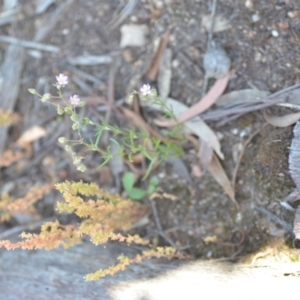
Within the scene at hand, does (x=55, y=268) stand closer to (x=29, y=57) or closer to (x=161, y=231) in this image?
(x=161, y=231)

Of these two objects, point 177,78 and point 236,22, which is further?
point 177,78

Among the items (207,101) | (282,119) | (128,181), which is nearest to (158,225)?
(128,181)

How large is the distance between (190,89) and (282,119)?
525 millimetres

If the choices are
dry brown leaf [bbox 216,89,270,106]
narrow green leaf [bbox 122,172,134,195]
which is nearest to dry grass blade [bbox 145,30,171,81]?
dry brown leaf [bbox 216,89,270,106]

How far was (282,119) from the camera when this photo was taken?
1.90 metres

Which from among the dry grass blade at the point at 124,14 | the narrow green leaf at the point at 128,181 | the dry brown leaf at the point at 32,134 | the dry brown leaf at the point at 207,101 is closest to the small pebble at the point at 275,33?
the dry brown leaf at the point at 207,101

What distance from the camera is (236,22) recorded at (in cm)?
212

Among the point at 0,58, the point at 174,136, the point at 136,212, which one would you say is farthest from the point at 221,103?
the point at 0,58

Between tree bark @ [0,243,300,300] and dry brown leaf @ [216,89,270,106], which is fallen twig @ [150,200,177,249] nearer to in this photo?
tree bark @ [0,243,300,300]

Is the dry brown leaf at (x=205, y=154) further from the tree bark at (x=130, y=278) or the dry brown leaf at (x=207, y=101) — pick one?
the tree bark at (x=130, y=278)

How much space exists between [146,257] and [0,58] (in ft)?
4.92

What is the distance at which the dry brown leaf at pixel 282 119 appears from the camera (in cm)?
183

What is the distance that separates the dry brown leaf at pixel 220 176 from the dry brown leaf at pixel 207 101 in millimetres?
215

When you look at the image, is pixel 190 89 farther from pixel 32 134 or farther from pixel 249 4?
pixel 32 134
